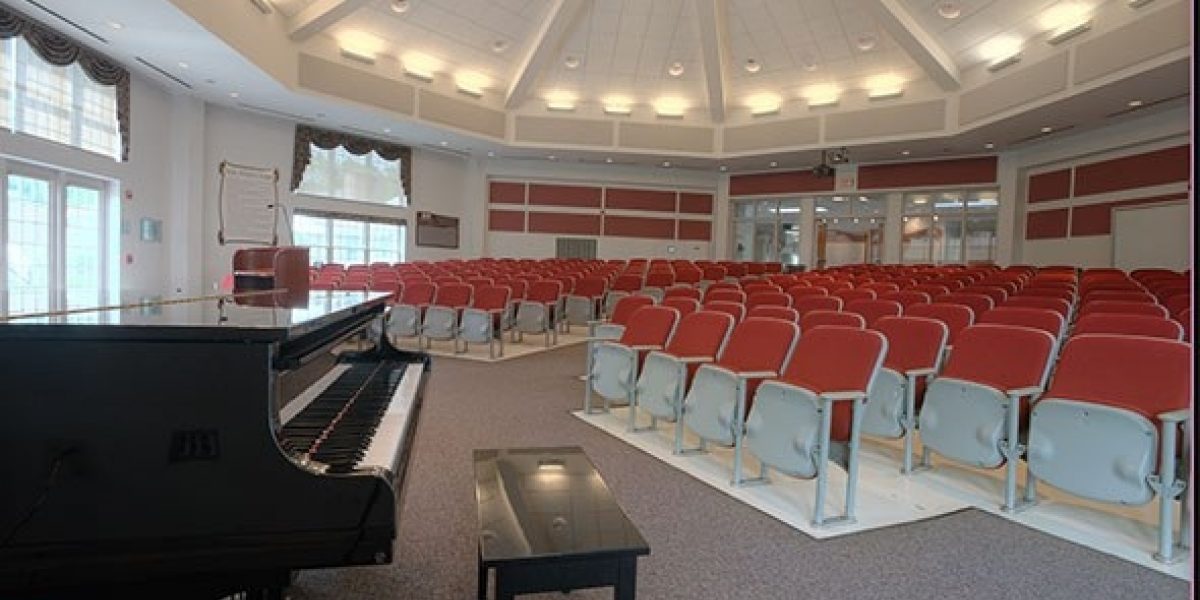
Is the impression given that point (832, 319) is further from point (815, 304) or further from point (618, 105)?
point (618, 105)

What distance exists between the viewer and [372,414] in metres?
2.23

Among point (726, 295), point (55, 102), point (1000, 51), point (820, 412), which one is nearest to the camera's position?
point (820, 412)

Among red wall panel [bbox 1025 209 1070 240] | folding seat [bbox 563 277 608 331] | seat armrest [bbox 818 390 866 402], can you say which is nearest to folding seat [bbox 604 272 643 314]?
folding seat [bbox 563 277 608 331]

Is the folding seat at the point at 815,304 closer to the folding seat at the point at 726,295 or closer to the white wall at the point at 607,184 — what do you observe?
the folding seat at the point at 726,295

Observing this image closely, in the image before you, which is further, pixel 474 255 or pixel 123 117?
pixel 474 255

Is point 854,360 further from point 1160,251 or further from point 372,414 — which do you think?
point 1160,251

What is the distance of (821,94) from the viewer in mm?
15195

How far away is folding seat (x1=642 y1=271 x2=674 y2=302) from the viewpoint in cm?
1044

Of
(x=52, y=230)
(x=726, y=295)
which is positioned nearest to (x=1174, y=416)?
(x=726, y=295)

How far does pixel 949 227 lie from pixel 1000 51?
5.29m

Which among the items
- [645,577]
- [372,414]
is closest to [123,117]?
[372,414]

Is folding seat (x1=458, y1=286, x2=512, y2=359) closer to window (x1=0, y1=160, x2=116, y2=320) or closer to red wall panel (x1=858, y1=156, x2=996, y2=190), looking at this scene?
window (x1=0, y1=160, x2=116, y2=320)

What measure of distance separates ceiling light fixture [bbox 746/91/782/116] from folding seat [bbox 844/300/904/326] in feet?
39.4

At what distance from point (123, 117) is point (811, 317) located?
1108cm
